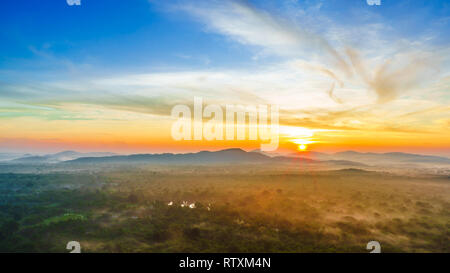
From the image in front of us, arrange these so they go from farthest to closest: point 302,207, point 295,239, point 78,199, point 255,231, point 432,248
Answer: point 78,199, point 302,207, point 255,231, point 295,239, point 432,248

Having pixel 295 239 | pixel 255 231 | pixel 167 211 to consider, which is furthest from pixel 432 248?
pixel 167 211

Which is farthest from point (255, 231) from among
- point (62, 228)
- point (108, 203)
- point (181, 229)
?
point (108, 203)

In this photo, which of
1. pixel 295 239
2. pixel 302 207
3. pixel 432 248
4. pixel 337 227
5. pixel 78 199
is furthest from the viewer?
pixel 78 199

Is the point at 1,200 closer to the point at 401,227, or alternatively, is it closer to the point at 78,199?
the point at 78,199
